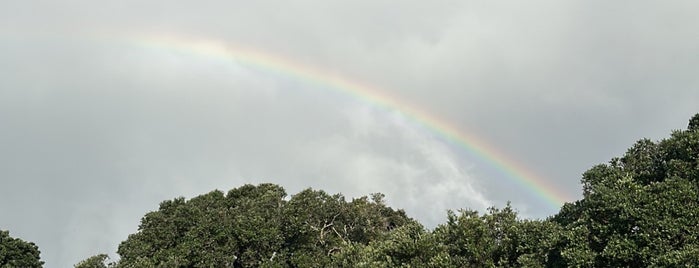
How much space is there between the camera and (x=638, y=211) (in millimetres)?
28531

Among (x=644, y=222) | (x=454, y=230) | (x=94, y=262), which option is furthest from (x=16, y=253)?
(x=644, y=222)

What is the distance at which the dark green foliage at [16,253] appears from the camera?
68.1m

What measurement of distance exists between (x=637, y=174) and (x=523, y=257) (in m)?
10.9

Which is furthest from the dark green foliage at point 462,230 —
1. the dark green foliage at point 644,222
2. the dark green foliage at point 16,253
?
the dark green foliage at point 16,253

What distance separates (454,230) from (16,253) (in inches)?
2361

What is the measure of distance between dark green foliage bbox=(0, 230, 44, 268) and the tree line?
317 mm

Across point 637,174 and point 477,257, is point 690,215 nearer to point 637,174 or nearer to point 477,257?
point 637,174

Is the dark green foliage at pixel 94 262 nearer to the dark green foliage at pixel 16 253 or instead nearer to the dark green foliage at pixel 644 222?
the dark green foliage at pixel 16 253

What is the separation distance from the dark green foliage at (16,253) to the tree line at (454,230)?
0.32m

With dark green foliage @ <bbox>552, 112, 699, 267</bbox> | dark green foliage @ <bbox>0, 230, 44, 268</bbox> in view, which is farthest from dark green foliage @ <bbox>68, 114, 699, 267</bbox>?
dark green foliage @ <bbox>0, 230, 44, 268</bbox>

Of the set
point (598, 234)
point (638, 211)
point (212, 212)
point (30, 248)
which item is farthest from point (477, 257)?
point (30, 248)

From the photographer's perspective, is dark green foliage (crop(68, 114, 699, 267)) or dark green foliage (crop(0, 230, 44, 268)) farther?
dark green foliage (crop(0, 230, 44, 268))

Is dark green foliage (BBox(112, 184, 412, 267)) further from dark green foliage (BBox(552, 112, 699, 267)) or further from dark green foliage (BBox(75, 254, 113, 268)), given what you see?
dark green foliage (BBox(552, 112, 699, 267))

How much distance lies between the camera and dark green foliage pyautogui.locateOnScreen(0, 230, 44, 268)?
68062mm
